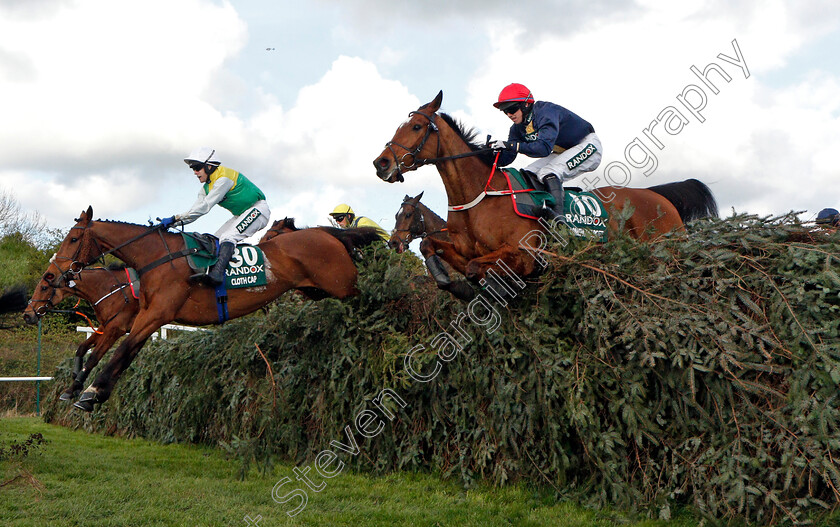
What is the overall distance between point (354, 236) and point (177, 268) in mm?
1880

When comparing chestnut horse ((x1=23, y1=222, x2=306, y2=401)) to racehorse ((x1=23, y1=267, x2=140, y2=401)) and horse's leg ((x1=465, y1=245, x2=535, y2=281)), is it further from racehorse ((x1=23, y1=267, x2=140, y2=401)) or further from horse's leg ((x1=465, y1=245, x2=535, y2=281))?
horse's leg ((x1=465, y1=245, x2=535, y2=281))

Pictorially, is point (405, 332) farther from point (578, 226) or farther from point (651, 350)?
point (651, 350)

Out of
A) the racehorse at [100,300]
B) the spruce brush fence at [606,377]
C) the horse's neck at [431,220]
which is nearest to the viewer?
the spruce brush fence at [606,377]

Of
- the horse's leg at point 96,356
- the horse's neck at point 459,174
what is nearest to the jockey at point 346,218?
the horse's leg at point 96,356

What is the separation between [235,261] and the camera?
6.53m

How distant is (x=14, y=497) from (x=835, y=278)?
20.1 ft

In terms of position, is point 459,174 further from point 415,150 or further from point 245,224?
point 245,224

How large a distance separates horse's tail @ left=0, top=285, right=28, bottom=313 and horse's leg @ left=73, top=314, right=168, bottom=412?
7.55 ft

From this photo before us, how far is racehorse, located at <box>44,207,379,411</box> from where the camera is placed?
20.7ft

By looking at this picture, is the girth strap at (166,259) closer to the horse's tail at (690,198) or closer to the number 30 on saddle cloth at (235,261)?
the number 30 on saddle cloth at (235,261)

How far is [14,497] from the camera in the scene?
5051mm

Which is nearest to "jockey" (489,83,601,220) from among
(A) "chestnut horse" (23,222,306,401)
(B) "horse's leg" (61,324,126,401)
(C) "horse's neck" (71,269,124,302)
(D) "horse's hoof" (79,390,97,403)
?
(A) "chestnut horse" (23,222,306,401)

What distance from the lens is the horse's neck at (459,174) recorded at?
5613 millimetres

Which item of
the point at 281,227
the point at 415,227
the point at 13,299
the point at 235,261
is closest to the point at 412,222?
the point at 415,227
